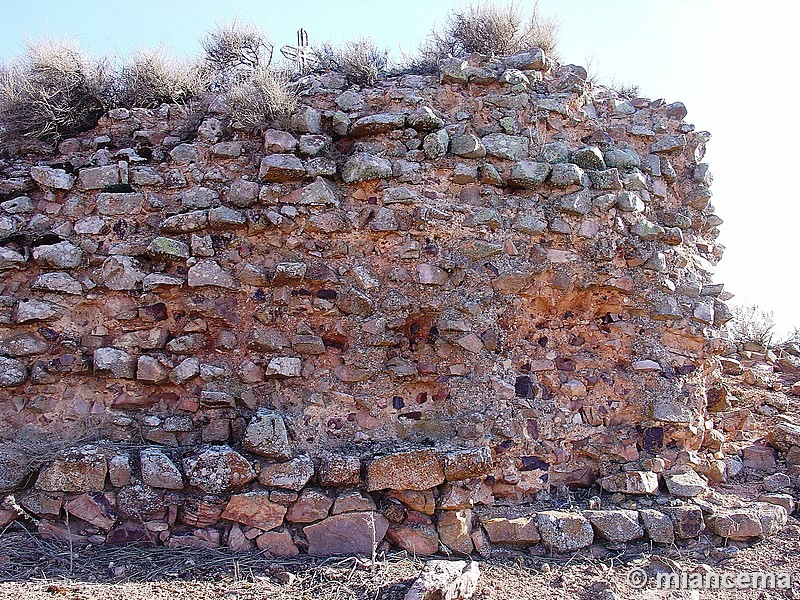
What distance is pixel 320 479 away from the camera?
12.0 feet

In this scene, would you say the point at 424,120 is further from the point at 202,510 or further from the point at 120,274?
the point at 202,510

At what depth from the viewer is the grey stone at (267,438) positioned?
3666mm

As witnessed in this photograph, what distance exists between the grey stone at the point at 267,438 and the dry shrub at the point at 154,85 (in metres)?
2.62

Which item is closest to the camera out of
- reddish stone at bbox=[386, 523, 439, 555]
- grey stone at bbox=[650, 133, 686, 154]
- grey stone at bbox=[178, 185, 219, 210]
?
reddish stone at bbox=[386, 523, 439, 555]

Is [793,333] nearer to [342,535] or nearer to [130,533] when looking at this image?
[342,535]

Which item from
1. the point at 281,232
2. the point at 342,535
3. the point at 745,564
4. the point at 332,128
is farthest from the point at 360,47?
the point at 745,564

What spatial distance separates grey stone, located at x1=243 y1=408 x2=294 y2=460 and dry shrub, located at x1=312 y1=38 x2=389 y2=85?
263cm

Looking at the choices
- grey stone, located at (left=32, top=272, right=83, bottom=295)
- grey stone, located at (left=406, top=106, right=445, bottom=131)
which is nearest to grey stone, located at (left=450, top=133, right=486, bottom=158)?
grey stone, located at (left=406, top=106, right=445, bottom=131)

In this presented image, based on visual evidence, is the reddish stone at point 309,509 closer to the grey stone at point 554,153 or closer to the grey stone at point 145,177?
the grey stone at point 145,177

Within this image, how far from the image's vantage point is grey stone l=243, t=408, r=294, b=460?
3.67m

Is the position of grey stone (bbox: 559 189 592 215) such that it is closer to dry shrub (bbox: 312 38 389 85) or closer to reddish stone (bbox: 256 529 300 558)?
dry shrub (bbox: 312 38 389 85)

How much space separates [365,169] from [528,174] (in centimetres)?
115

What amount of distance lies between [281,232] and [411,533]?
206 cm

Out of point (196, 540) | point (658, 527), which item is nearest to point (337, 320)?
point (196, 540)
